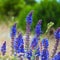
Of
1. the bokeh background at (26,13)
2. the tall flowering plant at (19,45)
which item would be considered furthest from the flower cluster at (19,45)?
the bokeh background at (26,13)

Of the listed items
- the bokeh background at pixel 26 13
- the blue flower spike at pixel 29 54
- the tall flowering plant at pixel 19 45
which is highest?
the bokeh background at pixel 26 13

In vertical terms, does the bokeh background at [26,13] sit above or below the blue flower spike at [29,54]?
above

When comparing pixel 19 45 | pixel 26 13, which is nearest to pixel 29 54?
pixel 19 45

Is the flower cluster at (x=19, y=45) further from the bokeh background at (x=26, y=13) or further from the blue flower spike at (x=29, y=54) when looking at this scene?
the bokeh background at (x=26, y=13)

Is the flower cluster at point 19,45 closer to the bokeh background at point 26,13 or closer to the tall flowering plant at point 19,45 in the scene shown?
the tall flowering plant at point 19,45

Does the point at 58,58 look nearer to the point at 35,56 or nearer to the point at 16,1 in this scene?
the point at 35,56

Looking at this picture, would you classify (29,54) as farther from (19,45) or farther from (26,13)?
(26,13)

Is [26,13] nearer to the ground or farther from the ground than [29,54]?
farther from the ground

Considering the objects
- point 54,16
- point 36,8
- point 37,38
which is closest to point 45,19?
point 54,16

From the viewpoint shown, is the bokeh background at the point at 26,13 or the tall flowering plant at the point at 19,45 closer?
the tall flowering plant at the point at 19,45

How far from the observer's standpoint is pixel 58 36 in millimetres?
3215

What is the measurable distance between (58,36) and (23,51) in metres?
0.39

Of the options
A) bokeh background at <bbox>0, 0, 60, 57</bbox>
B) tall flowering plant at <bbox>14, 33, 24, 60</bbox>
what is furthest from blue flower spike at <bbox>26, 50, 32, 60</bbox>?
bokeh background at <bbox>0, 0, 60, 57</bbox>

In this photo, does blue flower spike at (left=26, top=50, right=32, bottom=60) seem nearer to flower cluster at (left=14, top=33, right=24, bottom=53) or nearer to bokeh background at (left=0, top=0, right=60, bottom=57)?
flower cluster at (left=14, top=33, right=24, bottom=53)
